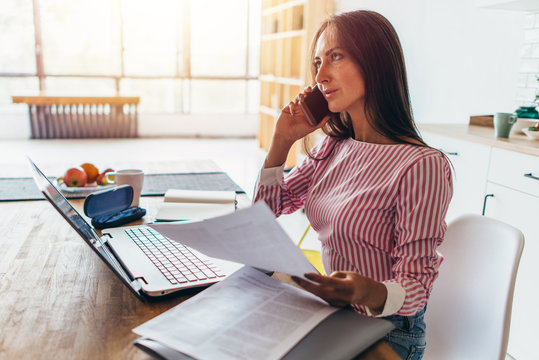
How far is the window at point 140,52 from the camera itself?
22.1 feet

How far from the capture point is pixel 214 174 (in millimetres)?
1890

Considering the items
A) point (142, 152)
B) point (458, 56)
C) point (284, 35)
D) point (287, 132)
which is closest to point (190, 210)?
point (287, 132)

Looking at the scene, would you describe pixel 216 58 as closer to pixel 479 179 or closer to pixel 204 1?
pixel 204 1

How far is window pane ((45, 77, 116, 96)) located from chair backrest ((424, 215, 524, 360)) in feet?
20.9

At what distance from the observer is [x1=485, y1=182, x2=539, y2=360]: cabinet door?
182cm

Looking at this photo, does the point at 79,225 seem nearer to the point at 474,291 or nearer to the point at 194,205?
the point at 194,205

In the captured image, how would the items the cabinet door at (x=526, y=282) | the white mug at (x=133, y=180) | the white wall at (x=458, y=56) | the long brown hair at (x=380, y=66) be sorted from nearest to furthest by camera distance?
the long brown hair at (x=380, y=66), the white mug at (x=133, y=180), the cabinet door at (x=526, y=282), the white wall at (x=458, y=56)

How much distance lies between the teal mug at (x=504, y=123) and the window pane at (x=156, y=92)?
594cm

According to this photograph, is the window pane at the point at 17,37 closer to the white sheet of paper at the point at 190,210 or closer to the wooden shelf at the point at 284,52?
the wooden shelf at the point at 284,52

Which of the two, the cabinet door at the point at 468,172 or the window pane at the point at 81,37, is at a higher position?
the window pane at the point at 81,37

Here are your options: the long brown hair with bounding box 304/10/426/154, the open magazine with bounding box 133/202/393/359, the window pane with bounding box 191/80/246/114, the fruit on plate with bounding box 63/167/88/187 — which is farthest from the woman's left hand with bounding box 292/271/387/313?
the window pane with bounding box 191/80/246/114

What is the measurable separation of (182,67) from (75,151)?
231 centimetres

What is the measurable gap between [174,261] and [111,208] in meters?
0.38

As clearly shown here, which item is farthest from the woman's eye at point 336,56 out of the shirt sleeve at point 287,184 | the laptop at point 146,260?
the laptop at point 146,260
